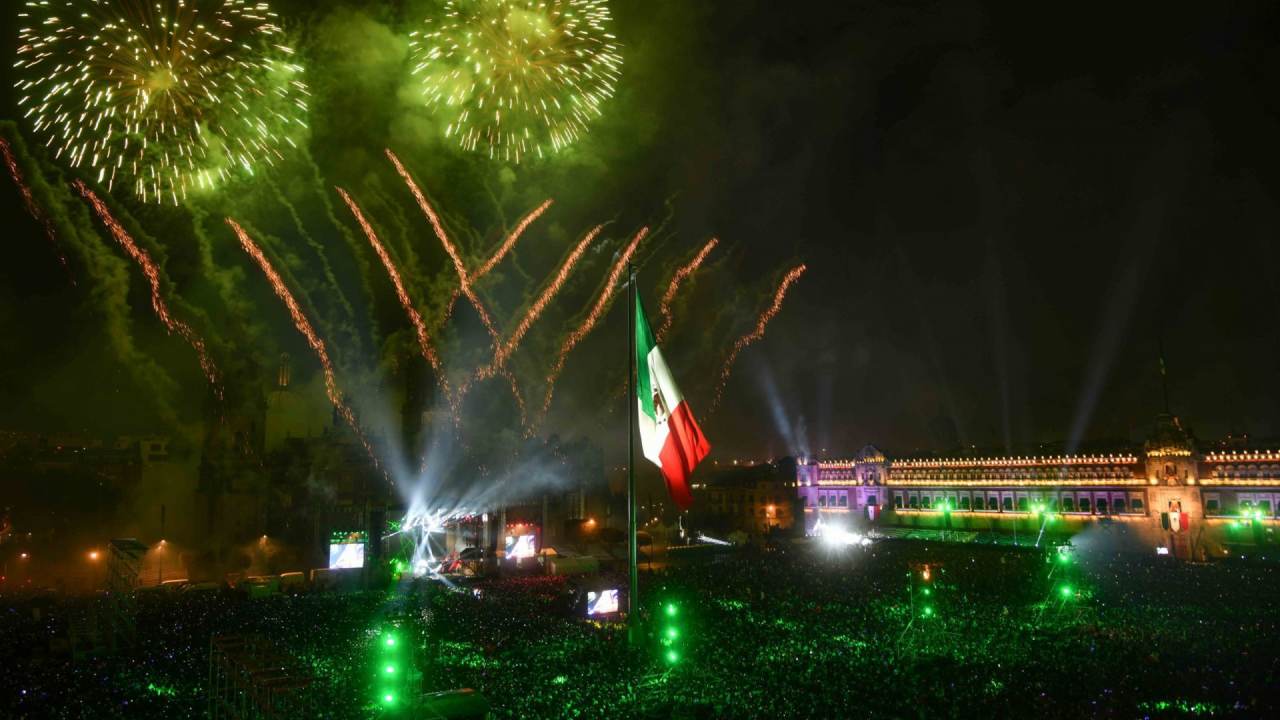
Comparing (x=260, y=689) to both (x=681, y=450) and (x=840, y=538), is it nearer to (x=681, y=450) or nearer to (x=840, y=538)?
(x=681, y=450)

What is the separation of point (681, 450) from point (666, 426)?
52 centimetres

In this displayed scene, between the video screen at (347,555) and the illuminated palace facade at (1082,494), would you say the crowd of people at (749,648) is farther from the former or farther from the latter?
the illuminated palace facade at (1082,494)

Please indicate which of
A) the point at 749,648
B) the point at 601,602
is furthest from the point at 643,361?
the point at 601,602

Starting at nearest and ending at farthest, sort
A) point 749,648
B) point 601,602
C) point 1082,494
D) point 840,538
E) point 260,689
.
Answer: point 260,689 < point 749,648 < point 601,602 < point 1082,494 < point 840,538

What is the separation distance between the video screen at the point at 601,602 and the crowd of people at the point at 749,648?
0.42 metres

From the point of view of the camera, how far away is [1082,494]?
178 feet

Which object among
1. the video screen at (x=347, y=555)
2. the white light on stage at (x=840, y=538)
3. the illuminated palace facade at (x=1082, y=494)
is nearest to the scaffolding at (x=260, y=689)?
the video screen at (x=347, y=555)

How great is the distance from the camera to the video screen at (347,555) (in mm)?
38225

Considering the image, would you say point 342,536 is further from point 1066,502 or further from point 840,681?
point 1066,502

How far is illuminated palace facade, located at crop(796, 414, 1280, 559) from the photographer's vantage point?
46.7 meters

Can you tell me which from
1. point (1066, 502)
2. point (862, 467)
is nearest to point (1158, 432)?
point (1066, 502)

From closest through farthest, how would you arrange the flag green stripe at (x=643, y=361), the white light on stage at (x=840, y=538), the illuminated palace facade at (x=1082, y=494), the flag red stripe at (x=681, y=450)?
the flag red stripe at (x=681, y=450)
the flag green stripe at (x=643, y=361)
the illuminated palace facade at (x=1082, y=494)
the white light on stage at (x=840, y=538)

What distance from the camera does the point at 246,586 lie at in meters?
31.0

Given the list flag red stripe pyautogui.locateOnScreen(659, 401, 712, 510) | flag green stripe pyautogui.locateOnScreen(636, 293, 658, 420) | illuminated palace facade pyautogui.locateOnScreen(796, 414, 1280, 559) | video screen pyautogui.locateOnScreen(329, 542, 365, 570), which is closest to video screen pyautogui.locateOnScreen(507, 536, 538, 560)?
video screen pyautogui.locateOnScreen(329, 542, 365, 570)
